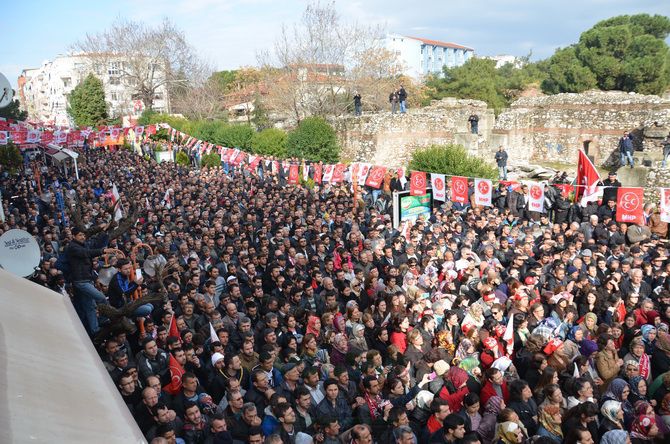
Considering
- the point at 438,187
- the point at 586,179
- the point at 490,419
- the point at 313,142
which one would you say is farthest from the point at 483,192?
the point at 313,142

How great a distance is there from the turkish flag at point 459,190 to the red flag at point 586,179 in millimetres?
2544

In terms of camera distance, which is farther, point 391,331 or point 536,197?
point 536,197

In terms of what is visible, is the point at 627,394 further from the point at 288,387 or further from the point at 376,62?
the point at 376,62

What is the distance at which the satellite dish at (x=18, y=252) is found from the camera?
6.84 meters

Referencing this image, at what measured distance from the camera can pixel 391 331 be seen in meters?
6.61

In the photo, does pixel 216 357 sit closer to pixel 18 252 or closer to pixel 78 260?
pixel 78 260

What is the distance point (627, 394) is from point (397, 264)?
17.2ft

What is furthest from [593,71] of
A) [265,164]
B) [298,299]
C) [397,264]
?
[298,299]

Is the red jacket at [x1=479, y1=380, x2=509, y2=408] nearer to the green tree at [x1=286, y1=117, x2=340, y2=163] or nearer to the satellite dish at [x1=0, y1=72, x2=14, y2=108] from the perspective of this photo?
the satellite dish at [x1=0, y1=72, x2=14, y2=108]

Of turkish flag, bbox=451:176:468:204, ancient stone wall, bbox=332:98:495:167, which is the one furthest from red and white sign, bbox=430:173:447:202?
ancient stone wall, bbox=332:98:495:167

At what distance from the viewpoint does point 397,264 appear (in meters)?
9.87

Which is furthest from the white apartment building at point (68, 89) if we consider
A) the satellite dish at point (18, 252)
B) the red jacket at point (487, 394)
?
the red jacket at point (487, 394)

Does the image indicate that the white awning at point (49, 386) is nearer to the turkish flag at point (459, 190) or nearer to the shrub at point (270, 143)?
the turkish flag at point (459, 190)

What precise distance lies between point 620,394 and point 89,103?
175 feet
